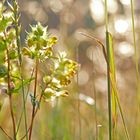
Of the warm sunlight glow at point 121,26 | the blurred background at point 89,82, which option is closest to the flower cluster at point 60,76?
the blurred background at point 89,82

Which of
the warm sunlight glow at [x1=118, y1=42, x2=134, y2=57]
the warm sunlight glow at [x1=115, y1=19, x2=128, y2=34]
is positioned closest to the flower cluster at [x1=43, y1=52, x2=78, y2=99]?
the warm sunlight glow at [x1=118, y1=42, x2=134, y2=57]

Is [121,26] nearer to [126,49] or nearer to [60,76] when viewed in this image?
[126,49]

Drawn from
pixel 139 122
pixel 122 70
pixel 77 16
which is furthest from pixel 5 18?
pixel 77 16

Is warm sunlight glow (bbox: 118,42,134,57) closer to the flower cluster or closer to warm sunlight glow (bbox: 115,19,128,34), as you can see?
warm sunlight glow (bbox: 115,19,128,34)

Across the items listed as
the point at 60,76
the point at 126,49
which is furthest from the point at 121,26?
the point at 60,76

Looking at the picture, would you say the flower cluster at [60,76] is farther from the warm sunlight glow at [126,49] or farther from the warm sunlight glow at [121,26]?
the warm sunlight glow at [121,26]

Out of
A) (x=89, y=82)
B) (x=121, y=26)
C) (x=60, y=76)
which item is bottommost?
(x=60, y=76)

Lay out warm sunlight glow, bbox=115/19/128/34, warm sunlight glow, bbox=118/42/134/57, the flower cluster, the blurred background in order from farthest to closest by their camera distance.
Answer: warm sunlight glow, bbox=115/19/128/34
warm sunlight glow, bbox=118/42/134/57
the blurred background
the flower cluster

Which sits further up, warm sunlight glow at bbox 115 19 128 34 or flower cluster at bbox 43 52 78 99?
warm sunlight glow at bbox 115 19 128 34
